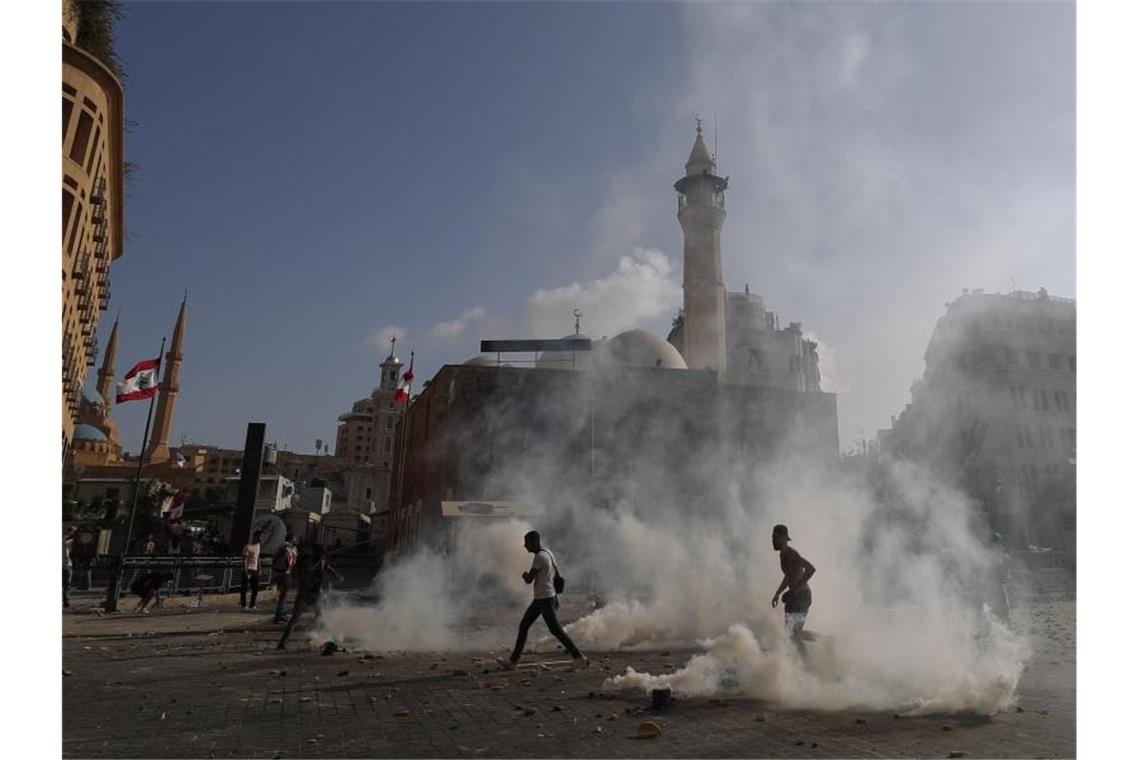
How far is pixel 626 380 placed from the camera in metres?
30.2

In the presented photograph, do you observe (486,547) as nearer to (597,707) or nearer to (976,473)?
(597,707)

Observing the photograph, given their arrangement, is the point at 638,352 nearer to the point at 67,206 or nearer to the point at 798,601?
the point at 67,206

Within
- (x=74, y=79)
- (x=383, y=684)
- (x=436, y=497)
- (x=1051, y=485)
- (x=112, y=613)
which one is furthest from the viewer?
(x=1051, y=485)

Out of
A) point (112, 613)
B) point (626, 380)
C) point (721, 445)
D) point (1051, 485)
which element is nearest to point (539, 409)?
point (626, 380)

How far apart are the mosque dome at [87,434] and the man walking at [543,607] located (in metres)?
79.4

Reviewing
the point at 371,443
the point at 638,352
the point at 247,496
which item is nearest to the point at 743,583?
the point at 247,496

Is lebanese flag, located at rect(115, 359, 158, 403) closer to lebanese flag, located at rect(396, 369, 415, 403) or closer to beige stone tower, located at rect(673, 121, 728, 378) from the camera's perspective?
lebanese flag, located at rect(396, 369, 415, 403)

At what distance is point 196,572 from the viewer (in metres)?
20.0

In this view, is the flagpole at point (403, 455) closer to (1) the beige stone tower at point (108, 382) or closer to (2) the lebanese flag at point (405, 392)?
(2) the lebanese flag at point (405, 392)

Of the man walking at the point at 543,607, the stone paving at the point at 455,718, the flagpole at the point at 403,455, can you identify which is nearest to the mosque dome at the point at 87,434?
the flagpole at the point at 403,455

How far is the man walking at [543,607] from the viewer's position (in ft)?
27.7

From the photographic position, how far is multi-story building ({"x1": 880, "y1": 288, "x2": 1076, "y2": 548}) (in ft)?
122

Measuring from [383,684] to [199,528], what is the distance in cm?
4974

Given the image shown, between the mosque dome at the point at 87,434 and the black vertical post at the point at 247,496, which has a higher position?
the mosque dome at the point at 87,434
